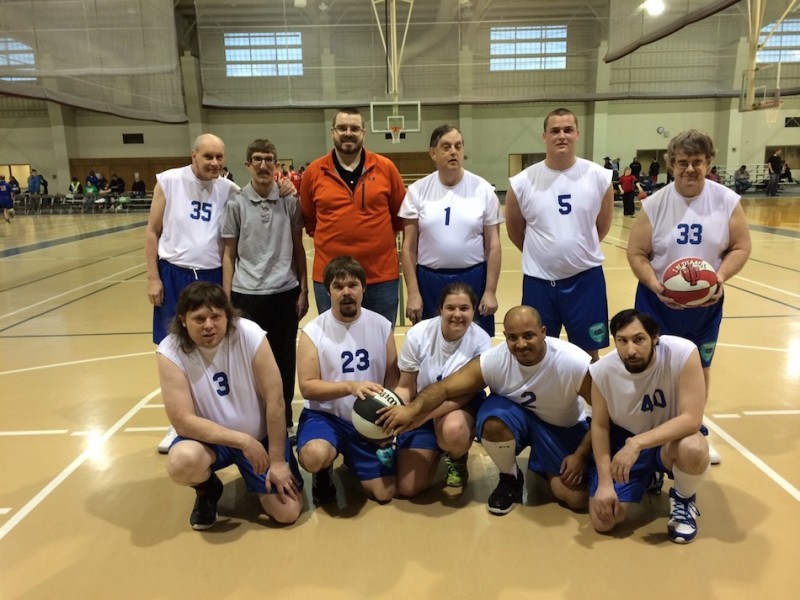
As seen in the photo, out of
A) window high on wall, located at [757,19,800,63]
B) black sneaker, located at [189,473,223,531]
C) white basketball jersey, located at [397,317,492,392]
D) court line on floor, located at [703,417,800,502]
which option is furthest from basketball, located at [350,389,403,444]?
window high on wall, located at [757,19,800,63]

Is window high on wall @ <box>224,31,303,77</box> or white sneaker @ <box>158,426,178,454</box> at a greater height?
window high on wall @ <box>224,31,303,77</box>

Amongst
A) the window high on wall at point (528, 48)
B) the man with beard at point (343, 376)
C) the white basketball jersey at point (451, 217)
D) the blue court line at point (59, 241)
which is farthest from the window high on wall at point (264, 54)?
the man with beard at point (343, 376)

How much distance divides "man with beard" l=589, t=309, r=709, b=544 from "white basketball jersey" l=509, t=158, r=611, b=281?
31.4 inches

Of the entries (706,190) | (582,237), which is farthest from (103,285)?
(706,190)

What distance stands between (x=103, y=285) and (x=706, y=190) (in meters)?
8.92

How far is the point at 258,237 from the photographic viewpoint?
3590 mm

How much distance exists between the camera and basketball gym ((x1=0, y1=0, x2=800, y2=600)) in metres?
2.54

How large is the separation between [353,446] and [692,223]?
2.16m

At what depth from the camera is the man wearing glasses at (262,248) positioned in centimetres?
359

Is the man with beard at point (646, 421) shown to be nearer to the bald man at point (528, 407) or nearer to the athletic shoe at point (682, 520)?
the athletic shoe at point (682, 520)

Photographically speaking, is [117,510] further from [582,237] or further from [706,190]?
[706,190]

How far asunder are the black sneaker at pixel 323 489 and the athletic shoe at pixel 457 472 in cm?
62

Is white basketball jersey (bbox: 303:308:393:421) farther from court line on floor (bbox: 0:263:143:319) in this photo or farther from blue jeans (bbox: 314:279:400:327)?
court line on floor (bbox: 0:263:143:319)

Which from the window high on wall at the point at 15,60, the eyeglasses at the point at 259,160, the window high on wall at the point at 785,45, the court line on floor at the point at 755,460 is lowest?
the court line on floor at the point at 755,460
